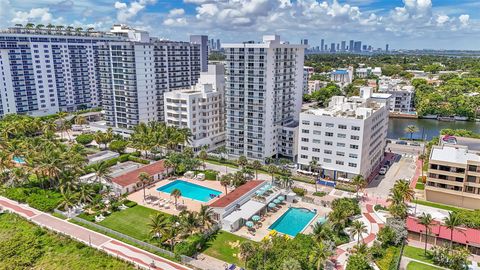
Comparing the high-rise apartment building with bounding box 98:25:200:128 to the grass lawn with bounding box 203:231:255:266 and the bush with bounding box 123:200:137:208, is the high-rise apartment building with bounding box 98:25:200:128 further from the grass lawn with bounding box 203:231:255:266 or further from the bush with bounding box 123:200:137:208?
the grass lawn with bounding box 203:231:255:266

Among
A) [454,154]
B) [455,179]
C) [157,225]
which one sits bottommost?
[157,225]

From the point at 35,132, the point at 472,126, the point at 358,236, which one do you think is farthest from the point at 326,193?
the point at 472,126

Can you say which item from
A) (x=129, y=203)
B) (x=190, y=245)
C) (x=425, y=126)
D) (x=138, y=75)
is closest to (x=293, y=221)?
(x=190, y=245)

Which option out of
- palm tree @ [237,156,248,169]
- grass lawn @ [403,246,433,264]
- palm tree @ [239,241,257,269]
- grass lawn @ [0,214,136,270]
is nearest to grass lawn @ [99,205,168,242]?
grass lawn @ [0,214,136,270]

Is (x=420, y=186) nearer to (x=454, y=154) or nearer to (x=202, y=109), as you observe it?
(x=454, y=154)

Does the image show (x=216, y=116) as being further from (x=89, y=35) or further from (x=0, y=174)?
(x=89, y=35)

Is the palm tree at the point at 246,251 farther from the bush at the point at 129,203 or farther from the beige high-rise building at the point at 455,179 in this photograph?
the beige high-rise building at the point at 455,179
